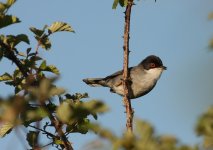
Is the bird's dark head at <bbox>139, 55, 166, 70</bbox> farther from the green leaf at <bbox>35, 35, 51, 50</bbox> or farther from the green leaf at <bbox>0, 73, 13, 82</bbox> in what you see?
the green leaf at <bbox>0, 73, 13, 82</bbox>

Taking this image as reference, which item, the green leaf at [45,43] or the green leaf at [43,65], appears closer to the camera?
the green leaf at [43,65]

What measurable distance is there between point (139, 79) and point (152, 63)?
37.3 inches

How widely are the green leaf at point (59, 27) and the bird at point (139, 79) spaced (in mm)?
4717

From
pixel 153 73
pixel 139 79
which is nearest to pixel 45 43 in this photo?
pixel 139 79

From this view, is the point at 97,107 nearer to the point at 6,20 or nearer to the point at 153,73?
the point at 6,20

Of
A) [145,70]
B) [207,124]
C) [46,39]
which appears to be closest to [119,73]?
→ [145,70]

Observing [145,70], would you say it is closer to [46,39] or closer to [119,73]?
[119,73]

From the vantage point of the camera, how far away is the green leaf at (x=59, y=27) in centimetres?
409

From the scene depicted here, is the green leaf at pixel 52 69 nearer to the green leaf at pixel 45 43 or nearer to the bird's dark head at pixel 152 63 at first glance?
the green leaf at pixel 45 43

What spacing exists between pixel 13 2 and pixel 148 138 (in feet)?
8.00

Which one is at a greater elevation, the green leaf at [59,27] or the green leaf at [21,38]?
the green leaf at [59,27]

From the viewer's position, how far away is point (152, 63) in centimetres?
1022

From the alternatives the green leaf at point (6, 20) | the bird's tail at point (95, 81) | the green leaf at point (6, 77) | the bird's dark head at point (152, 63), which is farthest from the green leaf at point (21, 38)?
the bird's tail at point (95, 81)

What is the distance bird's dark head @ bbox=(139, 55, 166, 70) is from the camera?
10.1 meters
